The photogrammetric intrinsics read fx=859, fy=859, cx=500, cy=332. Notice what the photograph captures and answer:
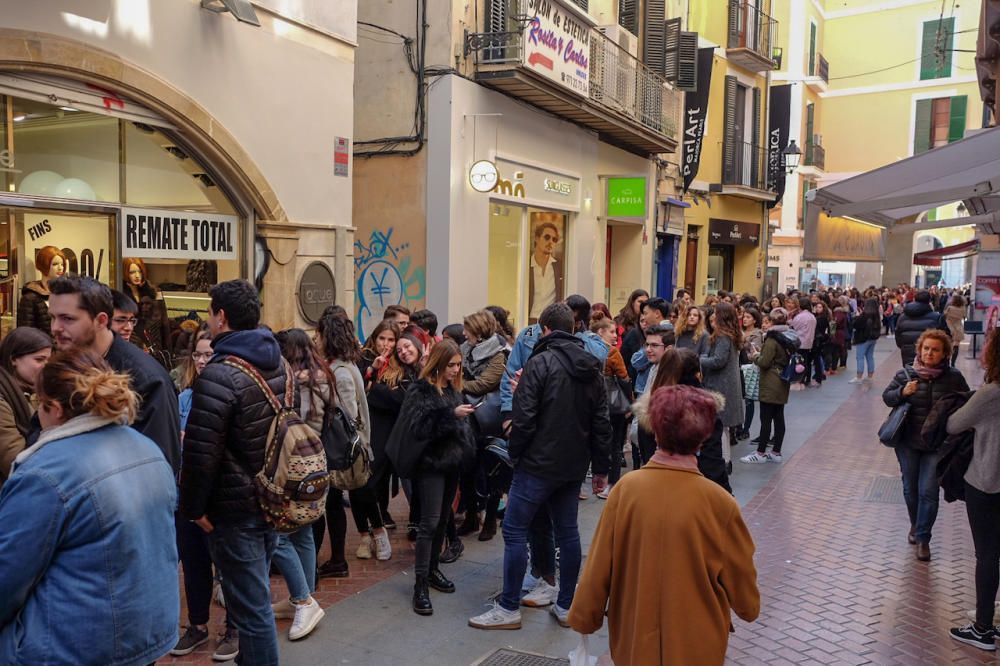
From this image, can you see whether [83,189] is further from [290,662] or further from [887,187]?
[887,187]

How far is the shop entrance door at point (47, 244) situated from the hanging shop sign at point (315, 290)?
221 centimetres

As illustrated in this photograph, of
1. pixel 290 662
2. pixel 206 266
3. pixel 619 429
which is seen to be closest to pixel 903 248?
pixel 619 429

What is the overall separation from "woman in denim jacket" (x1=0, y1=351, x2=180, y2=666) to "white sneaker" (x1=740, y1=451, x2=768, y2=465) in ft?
28.2

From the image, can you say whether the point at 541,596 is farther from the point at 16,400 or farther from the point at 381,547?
the point at 16,400

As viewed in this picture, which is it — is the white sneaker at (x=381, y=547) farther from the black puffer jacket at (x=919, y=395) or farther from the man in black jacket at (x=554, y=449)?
the black puffer jacket at (x=919, y=395)

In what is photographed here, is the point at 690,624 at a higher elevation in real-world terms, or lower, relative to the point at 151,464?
lower

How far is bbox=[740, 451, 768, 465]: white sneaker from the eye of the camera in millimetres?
10297

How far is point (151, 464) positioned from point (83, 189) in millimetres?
5448

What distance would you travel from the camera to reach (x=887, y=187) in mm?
7301

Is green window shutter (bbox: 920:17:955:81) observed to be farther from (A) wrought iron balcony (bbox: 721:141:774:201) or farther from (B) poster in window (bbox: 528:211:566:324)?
(B) poster in window (bbox: 528:211:566:324)

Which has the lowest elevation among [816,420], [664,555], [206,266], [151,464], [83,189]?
[816,420]

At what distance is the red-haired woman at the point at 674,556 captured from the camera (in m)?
3.02

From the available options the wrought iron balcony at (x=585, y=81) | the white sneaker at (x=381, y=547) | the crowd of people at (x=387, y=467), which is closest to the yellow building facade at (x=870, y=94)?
the wrought iron balcony at (x=585, y=81)

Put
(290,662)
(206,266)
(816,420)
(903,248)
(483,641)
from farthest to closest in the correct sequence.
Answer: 1. (903,248)
2. (816,420)
3. (206,266)
4. (483,641)
5. (290,662)
